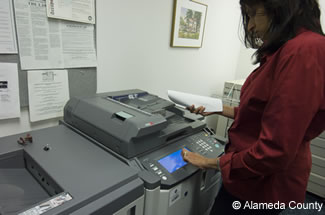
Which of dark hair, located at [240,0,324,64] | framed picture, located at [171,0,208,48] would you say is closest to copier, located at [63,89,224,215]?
dark hair, located at [240,0,324,64]

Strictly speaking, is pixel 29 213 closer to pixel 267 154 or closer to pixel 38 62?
pixel 267 154

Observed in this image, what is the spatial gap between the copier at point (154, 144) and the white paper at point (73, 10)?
41 cm

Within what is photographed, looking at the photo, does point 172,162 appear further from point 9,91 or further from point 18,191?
point 9,91

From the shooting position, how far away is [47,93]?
1.08 metres

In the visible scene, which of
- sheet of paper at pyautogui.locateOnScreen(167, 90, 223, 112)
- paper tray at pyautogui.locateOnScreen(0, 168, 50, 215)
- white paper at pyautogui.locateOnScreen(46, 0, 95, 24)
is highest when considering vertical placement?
white paper at pyautogui.locateOnScreen(46, 0, 95, 24)

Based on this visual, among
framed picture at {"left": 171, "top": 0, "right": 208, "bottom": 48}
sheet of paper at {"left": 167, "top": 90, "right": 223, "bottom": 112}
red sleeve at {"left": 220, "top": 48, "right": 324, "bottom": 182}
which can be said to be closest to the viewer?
red sleeve at {"left": 220, "top": 48, "right": 324, "bottom": 182}

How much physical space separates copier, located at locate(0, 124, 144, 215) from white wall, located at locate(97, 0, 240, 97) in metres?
0.57

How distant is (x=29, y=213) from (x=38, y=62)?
0.73 metres

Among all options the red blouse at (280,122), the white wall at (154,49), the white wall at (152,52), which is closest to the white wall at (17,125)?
the white wall at (152,52)

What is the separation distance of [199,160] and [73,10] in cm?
92

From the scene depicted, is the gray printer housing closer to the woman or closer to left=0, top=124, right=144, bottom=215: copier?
left=0, top=124, right=144, bottom=215: copier

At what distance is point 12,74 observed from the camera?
0.96 m

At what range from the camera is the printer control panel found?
2.48 ft

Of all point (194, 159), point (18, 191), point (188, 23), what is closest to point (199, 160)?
point (194, 159)
